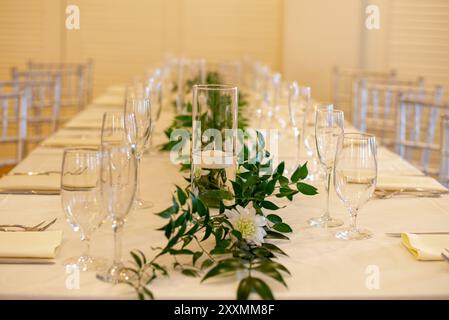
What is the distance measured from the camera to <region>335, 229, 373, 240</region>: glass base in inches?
60.1

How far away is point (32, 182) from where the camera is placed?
1958 millimetres

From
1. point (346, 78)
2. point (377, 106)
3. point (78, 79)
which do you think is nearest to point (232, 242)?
point (377, 106)

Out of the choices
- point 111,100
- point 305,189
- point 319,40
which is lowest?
point 305,189

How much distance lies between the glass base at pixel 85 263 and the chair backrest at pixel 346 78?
3785mm

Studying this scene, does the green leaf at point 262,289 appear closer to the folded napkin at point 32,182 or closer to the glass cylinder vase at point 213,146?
the glass cylinder vase at point 213,146

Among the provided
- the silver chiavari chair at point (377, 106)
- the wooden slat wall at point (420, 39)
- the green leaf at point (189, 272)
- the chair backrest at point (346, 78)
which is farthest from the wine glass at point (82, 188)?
the wooden slat wall at point (420, 39)

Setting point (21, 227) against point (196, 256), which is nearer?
point (196, 256)

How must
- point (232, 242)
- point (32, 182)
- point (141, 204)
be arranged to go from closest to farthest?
point (232, 242)
point (141, 204)
point (32, 182)

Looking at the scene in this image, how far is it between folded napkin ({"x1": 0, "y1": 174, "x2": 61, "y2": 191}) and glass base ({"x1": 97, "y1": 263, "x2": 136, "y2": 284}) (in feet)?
2.31

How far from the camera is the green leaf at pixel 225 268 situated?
1.21 m

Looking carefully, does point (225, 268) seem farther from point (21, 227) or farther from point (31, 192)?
point (31, 192)

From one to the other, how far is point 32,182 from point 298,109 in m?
0.84

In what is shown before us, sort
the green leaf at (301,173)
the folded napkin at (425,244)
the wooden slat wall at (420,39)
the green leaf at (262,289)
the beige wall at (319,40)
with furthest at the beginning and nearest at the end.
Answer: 1. the beige wall at (319,40)
2. the wooden slat wall at (420,39)
3. the green leaf at (301,173)
4. the folded napkin at (425,244)
5. the green leaf at (262,289)
